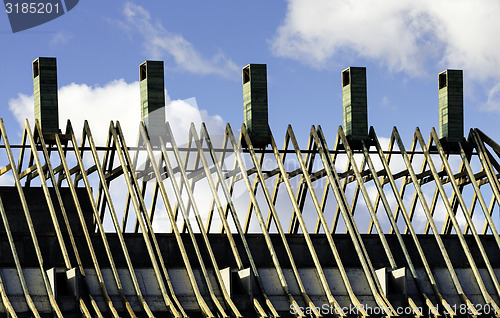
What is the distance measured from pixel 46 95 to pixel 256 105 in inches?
406

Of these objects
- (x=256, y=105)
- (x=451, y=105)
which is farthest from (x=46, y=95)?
(x=451, y=105)

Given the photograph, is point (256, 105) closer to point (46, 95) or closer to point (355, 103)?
point (355, 103)

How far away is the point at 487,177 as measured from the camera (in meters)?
58.4

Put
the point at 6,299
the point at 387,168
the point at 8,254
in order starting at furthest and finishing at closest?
the point at 387,168
the point at 8,254
the point at 6,299

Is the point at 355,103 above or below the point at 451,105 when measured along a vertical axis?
above

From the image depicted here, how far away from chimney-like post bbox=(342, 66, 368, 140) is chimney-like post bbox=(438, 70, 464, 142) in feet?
13.9

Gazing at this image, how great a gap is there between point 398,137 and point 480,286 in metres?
10.2

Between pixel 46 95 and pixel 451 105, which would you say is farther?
pixel 451 105

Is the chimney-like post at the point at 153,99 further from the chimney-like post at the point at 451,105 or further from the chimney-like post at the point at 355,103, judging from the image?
the chimney-like post at the point at 451,105

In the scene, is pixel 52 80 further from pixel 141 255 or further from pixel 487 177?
pixel 487 177

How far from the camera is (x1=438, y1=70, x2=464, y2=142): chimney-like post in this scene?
61.3 metres

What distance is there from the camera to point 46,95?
188ft

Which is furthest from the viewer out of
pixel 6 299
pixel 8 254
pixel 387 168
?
pixel 387 168

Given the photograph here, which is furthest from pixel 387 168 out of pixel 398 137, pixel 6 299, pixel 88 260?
pixel 6 299
